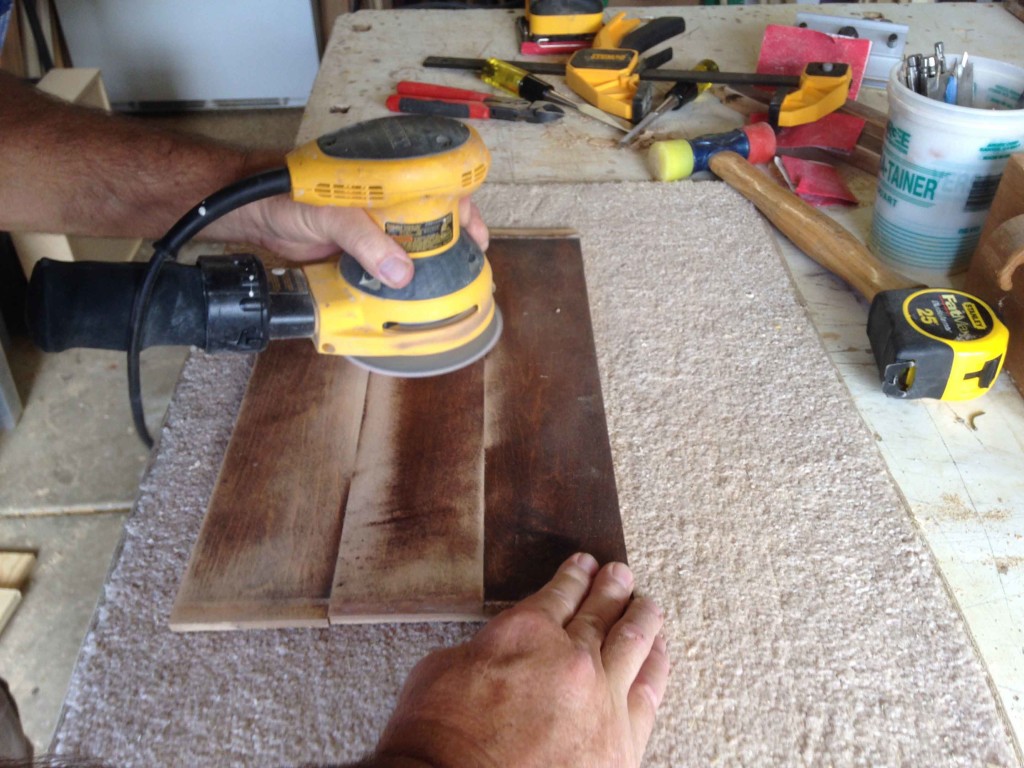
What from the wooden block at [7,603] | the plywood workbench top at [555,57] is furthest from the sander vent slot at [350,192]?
the wooden block at [7,603]

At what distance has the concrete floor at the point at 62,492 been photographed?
140 cm

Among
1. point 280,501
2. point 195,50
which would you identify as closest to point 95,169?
point 280,501

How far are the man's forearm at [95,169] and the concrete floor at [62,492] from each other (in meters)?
0.55

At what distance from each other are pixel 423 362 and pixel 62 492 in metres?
1.04

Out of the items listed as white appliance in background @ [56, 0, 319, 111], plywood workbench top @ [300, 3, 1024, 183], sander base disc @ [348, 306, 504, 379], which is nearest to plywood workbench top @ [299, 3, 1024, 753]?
plywood workbench top @ [300, 3, 1024, 183]

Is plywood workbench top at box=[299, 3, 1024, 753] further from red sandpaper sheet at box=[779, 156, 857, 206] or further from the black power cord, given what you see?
the black power cord

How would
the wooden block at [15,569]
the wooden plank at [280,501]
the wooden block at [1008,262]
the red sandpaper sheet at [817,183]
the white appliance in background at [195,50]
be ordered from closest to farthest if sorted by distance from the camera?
the wooden plank at [280,501]
the wooden block at [1008,262]
the red sandpaper sheet at [817,183]
the wooden block at [15,569]
the white appliance in background at [195,50]

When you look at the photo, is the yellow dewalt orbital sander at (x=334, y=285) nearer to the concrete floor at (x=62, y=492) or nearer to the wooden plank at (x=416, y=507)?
the wooden plank at (x=416, y=507)

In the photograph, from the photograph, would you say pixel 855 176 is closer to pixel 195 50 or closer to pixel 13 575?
pixel 13 575

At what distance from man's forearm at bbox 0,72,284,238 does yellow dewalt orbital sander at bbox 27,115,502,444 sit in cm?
20

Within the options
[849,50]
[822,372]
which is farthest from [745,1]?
[822,372]

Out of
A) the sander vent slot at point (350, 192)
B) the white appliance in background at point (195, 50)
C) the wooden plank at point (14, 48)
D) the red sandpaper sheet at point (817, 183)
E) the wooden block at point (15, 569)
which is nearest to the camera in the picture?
the sander vent slot at point (350, 192)

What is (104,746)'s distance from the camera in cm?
68

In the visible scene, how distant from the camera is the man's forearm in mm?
1070
